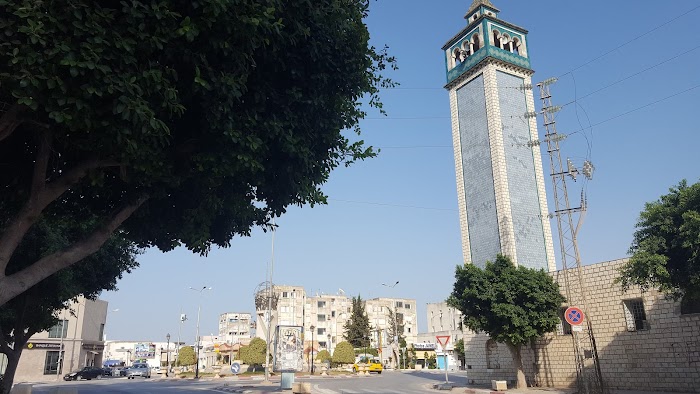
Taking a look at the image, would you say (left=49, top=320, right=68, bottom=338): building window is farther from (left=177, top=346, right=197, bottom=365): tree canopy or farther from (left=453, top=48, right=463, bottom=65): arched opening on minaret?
(left=453, top=48, right=463, bottom=65): arched opening on minaret

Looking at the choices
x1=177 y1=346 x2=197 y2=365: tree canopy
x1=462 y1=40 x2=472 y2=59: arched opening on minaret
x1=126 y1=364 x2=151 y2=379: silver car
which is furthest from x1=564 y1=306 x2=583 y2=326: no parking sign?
x1=177 y1=346 x2=197 y2=365: tree canopy

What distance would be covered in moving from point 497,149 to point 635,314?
53.7ft

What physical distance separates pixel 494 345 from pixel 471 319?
27.2 ft

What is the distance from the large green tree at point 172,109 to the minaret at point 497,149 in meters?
26.7

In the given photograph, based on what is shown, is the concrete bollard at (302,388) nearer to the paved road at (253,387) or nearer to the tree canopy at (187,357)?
the paved road at (253,387)

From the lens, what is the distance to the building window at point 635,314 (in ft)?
81.2

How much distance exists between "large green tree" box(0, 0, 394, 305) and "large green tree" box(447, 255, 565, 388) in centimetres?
1738

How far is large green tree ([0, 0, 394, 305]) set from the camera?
7.75m

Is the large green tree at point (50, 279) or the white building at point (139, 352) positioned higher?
the large green tree at point (50, 279)

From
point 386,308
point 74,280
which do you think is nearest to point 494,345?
point 74,280

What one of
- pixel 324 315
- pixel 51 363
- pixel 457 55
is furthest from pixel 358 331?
pixel 457 55

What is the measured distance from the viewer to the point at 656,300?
2384 cm

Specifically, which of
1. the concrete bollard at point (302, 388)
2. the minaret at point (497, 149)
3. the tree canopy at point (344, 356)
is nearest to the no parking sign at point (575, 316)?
the concrete bollard at point (302, 388)

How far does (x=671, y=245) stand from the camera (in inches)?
688
